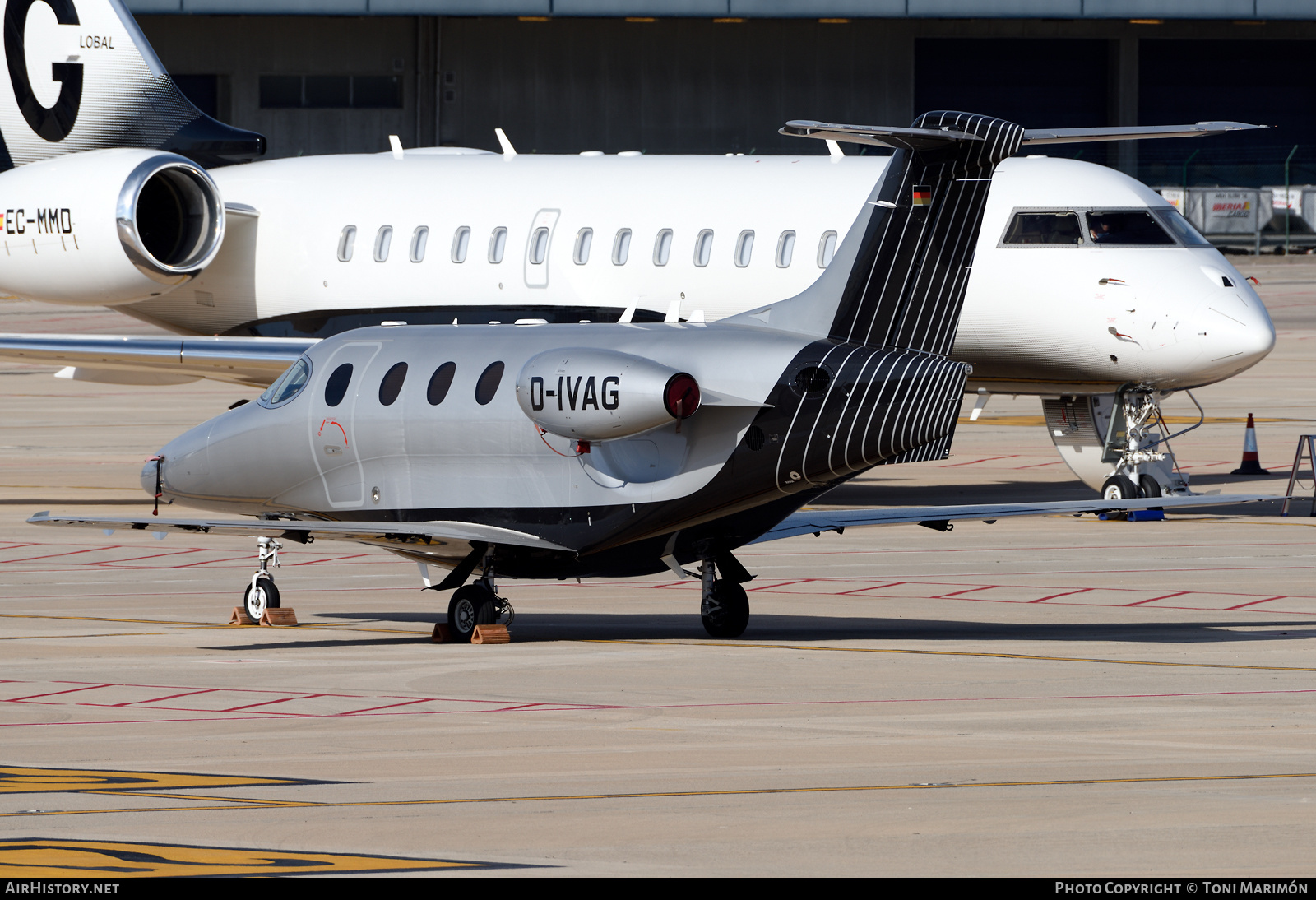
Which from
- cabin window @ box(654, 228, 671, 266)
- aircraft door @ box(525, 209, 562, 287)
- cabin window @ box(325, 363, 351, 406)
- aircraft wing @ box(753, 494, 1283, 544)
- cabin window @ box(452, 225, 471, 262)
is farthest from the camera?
cabin window @ box(452, 225, 471, 262)

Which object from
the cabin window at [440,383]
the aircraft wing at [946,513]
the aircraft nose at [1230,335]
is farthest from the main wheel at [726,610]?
the aircraft nose at [1230,335]

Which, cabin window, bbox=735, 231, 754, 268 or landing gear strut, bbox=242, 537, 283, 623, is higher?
cabin window, bbox=735, 231, 754, 268

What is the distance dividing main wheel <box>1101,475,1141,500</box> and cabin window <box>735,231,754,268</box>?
5238 millimetres

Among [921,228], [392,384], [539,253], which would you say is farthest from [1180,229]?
[392,384]

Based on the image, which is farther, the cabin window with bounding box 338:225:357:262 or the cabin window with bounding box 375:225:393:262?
the cabin window with bounding box 338:225:357:262

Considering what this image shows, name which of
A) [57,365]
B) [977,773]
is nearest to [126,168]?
[57,365]

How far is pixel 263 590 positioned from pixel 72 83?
49.5 feet

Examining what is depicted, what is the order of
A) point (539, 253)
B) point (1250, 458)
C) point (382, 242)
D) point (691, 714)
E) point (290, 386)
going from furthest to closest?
point (1250, 458)
point (382, 242)
point (539, 253)
point (290, 386)
point (691, 714)

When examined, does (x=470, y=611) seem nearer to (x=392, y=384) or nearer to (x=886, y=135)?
(x=392, y=384)

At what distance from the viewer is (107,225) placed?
93.0 feet

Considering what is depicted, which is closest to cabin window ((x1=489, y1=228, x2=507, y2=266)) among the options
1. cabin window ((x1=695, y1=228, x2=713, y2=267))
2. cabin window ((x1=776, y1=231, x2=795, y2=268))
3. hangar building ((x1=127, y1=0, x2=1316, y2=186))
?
cabin window ((x1=695, y1=228, x2=713, y2=267))

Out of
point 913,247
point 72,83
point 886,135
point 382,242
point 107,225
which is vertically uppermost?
point 72,83

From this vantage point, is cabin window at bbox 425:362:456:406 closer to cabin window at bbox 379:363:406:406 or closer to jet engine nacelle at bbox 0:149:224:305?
cabin window at bbox 379:363:406:406

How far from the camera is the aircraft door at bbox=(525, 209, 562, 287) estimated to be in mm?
28625
